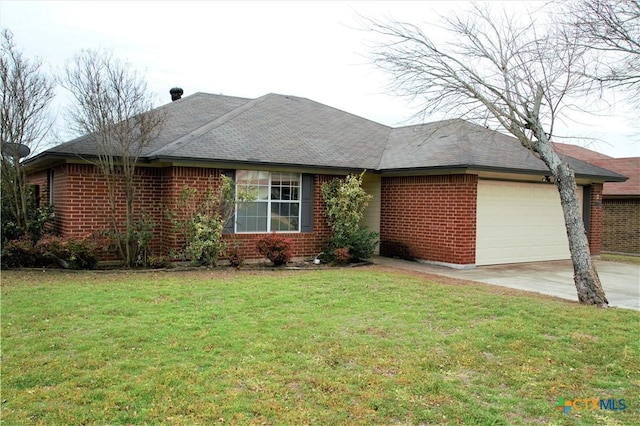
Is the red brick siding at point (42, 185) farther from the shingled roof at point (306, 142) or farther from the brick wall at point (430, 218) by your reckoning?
the brick wall at point (430, 218)

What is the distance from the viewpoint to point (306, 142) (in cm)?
1484

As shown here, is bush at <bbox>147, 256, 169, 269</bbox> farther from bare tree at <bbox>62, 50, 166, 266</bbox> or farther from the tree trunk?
the tree trunk

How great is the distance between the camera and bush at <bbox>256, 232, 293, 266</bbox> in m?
12.1

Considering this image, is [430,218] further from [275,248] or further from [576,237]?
[576,237]

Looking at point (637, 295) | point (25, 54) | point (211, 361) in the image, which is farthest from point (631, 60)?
point (25, 54)

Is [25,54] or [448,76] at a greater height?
[25,54]

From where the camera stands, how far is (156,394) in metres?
4.30

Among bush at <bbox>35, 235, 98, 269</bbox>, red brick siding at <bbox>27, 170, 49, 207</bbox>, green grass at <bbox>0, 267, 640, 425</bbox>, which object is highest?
red brick siding at <bbox>27, 170, 49, 207</bbox>

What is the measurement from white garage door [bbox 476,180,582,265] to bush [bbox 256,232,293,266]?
17.0 ft

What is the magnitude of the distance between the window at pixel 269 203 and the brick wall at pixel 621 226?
15589 mm

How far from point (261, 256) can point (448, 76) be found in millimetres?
6389

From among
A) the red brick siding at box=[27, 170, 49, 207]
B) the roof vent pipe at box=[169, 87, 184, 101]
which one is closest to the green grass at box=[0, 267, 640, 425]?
the red brick siding at box=[27, 170, 49, 207]

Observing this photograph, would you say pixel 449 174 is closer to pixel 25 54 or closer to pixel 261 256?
pixel 261 256

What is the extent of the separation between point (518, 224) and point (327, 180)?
19.0 feet
